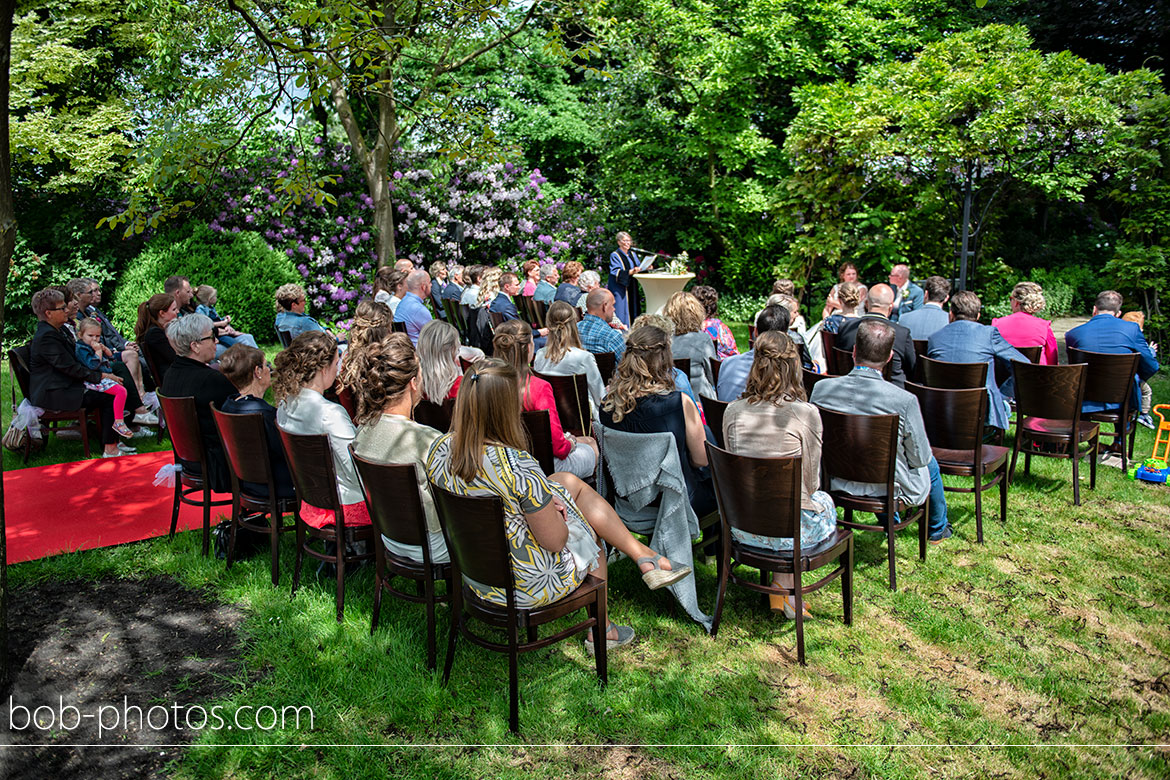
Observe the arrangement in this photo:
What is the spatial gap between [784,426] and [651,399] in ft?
2.23

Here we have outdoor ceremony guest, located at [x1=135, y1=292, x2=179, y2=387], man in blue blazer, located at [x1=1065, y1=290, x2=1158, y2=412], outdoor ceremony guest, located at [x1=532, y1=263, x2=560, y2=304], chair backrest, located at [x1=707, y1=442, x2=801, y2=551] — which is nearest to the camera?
chair backrest, located at [x1=707, y1=442, x2=801, y2=551]

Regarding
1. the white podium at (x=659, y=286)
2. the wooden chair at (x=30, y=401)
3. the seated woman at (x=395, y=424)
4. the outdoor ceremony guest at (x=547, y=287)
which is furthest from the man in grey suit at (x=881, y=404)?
the white podium at (x=659, y=286)

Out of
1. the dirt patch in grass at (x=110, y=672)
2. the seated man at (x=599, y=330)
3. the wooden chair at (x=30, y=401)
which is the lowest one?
the dirt patch in grass at (x=110, y=672)

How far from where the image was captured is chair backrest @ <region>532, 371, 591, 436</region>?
5.18m

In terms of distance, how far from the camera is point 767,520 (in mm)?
3557

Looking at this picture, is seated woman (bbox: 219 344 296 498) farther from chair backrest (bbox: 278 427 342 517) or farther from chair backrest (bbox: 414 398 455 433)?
chair backrest (bbox: 414 398 455 433)

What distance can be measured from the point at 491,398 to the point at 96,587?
2999 mm

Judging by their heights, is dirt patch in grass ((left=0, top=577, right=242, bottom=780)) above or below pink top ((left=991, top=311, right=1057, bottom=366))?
below

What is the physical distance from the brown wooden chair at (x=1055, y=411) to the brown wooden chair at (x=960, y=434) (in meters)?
0.69

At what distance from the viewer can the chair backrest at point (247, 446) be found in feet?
13.5

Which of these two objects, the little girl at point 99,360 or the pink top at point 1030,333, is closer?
the pink top at point 1030,333

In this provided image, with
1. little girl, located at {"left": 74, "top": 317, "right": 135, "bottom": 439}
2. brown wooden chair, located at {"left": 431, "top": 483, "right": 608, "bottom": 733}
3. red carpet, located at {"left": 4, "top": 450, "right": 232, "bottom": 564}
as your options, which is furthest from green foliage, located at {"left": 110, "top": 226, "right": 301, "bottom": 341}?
brown wooden chair, located at {"left": 431, "top": 483, "right": 608, "bottom": 733}

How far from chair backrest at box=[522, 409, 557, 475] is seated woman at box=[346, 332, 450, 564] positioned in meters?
0.68

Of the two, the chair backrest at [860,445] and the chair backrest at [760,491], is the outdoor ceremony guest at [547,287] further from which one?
the chair backrest at [760,491]
